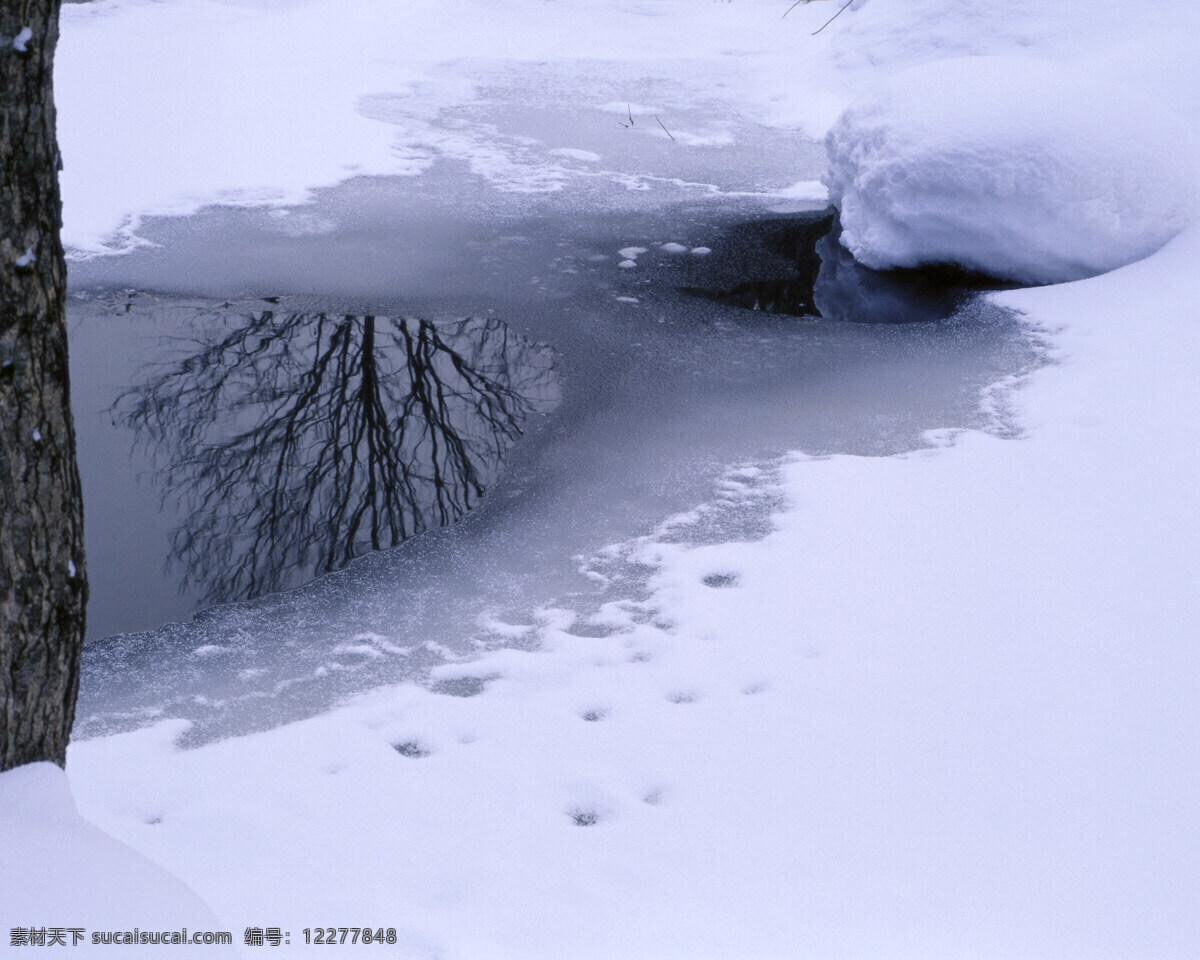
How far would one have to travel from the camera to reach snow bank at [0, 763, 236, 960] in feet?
6.56

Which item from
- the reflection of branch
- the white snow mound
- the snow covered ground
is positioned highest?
the white snow mound

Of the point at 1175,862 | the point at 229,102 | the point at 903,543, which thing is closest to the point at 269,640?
the point at 903,543

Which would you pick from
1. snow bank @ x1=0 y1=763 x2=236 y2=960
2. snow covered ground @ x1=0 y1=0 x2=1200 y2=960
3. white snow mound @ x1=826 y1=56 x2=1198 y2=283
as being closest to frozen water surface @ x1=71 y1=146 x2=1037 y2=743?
snow covered ground @ x1=0 y1=0 x2=1200 y2=960

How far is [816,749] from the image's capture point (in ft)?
10.7

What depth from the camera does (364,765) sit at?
10.5ft

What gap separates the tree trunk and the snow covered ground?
0.20 metres

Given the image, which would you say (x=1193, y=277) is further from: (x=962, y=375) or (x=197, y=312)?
(x=197, y=312)

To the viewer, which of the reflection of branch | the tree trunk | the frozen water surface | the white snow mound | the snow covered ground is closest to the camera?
the tree trunk

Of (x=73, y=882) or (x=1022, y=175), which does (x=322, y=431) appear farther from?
(x=1022, y=175)

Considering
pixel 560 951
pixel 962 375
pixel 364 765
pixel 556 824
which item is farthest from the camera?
pixel 962 375

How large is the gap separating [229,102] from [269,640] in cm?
803

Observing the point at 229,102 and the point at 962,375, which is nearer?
the point at 962,375

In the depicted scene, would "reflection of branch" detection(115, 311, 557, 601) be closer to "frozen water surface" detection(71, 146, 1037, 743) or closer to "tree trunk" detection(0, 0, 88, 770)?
"frozen water surface" detection(71, 146, 1037, 743)

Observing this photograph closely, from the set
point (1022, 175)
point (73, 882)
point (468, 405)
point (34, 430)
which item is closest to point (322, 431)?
point (468, 405)
